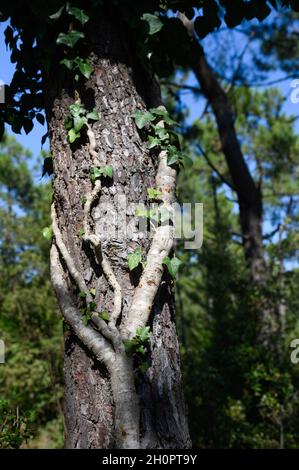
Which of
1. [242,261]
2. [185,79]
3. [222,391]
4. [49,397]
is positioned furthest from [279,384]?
[185,79]

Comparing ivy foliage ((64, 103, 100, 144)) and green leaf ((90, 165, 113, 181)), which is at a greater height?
ivy foliage ((64, 103, 100, 144))

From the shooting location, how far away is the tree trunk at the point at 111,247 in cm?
183

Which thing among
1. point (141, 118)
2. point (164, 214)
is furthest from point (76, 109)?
point (164, 214)

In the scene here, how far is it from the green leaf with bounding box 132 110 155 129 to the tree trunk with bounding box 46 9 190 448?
3cm

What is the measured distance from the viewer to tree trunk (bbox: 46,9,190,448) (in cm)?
183

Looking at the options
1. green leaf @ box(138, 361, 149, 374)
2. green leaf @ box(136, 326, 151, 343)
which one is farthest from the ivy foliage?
green leaf @ box(138, 361, 149, 374)

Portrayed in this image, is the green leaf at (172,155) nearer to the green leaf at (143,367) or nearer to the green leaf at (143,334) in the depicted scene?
the green leaf at (143,334)

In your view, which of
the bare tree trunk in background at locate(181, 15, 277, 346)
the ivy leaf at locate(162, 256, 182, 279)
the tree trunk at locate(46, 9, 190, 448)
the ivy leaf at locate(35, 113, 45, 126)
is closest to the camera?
the tree trunk at locate(46, 9, 190, 448)

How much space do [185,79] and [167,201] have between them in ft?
33.0

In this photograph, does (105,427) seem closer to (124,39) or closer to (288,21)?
(124,39)

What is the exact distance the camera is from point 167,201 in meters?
2.22

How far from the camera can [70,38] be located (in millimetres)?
2236

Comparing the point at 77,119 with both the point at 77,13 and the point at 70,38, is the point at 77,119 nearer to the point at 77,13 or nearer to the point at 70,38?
the point at 70,38

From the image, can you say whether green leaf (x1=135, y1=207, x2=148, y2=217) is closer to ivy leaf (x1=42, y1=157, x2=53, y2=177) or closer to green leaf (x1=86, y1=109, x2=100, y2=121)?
green leaf (x1=86, y1=109, x2=100, y2=121)
